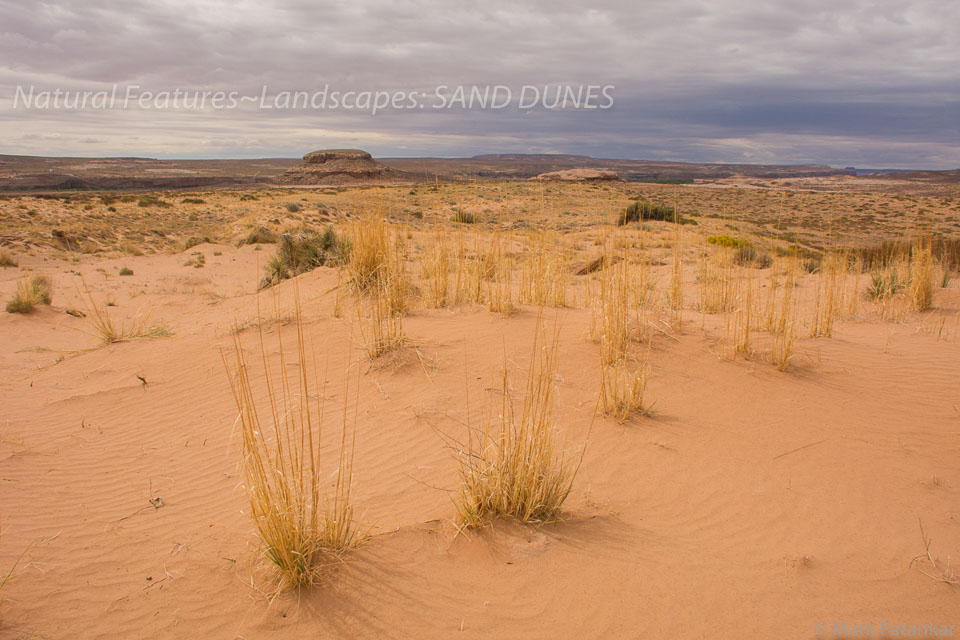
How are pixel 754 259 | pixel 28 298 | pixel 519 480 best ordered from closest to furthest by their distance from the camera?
pixel 519 480
pixel 28 298
pixel 754 259

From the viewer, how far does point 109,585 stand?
239cm

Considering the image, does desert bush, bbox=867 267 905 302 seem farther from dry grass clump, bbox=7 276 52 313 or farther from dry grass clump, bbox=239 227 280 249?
dry grass clump, bbox=239 227 280 249

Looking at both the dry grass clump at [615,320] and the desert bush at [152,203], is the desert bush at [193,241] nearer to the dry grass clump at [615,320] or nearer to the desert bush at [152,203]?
the desert bush at [152,203]

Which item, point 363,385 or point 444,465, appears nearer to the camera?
point 444,465

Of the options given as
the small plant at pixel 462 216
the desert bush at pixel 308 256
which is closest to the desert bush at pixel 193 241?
the desert bush at pixel 308 256

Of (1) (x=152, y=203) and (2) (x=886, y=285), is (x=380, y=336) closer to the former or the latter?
(2) (x=886, y=285)

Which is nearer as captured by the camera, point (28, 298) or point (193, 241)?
point (28, 298)

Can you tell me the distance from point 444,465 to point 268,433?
1.37 metres

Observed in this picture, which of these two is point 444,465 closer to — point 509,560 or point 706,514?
point 509,560

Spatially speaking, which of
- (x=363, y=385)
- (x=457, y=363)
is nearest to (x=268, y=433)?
(x=363, y=385)

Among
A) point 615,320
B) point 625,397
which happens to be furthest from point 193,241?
point 625,397

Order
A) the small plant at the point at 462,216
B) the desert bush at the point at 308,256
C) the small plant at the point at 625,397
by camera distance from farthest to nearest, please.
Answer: the desert bush at the point at 308,256 < the small plant at the point at 462,216 < the small plant at the point at 625,397

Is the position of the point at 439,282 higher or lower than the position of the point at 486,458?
higher

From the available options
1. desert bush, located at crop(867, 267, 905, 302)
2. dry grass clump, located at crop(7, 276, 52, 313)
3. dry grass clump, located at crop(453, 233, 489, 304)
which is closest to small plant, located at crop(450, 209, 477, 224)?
dry grass clump, located at crop(453, 233, 489, 304)
